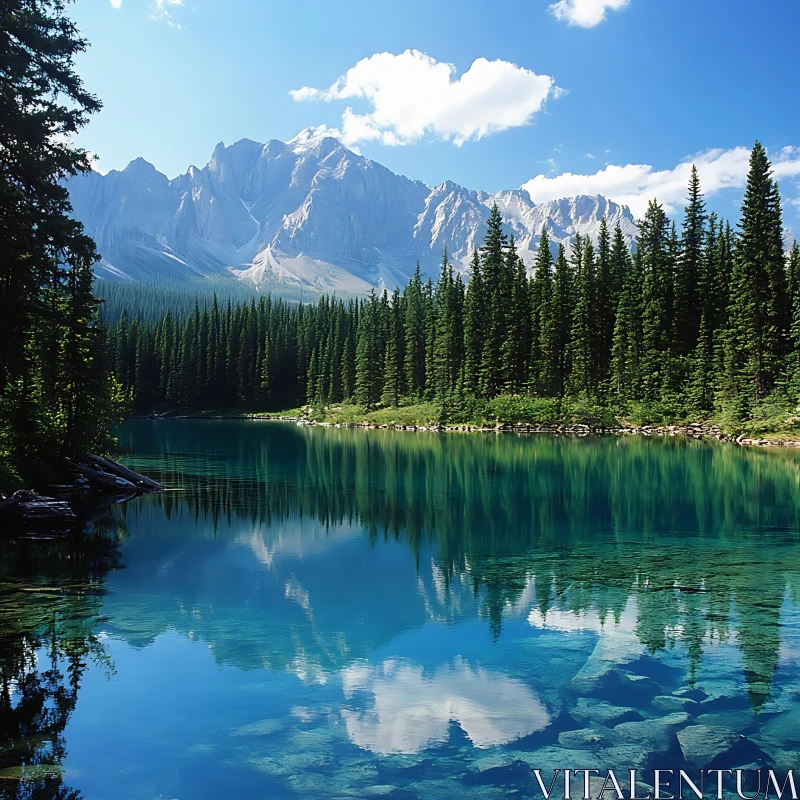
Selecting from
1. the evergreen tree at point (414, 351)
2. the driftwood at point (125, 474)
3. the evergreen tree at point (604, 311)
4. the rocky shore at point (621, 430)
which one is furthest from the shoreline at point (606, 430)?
the driftwood at point (125, 474)

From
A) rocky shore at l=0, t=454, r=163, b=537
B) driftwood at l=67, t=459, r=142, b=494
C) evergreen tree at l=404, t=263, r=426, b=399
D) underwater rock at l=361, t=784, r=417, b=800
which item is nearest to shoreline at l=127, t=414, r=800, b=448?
evergreen tree at l=404, t=263, r=426, b=399

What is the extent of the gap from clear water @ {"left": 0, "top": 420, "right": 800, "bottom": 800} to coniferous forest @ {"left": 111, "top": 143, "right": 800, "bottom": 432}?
35.2 metres

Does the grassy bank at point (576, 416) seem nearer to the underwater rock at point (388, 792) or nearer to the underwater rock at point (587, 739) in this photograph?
the underwater rock at point (587, 739)

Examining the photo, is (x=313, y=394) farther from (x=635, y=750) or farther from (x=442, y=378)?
(x=635, y=750)

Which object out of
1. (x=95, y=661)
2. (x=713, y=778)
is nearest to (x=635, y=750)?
(x=713, y=778)

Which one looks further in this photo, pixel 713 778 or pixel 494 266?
pixel 494 266

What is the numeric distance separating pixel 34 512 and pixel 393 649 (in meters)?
15.5

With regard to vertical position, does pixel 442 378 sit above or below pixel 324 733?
above

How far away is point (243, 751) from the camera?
26.3 feet

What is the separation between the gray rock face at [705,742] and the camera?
7672 mm

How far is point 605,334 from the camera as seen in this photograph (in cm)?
7825

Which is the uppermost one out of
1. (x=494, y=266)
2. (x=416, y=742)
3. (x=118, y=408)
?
(x=494, y=266)

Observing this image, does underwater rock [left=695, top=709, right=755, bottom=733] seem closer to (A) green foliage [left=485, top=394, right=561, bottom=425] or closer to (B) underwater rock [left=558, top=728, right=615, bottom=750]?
(B) underwater rock [left=558, top=728, right=615, bottom=750]

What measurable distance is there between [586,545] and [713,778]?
39.5 ft
